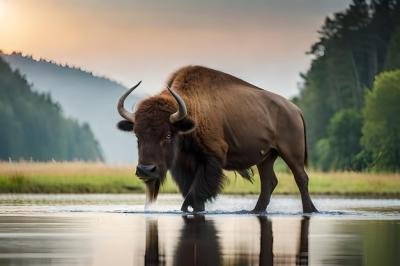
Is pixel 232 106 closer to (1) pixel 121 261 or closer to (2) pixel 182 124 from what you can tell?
(2) pixel 182 124

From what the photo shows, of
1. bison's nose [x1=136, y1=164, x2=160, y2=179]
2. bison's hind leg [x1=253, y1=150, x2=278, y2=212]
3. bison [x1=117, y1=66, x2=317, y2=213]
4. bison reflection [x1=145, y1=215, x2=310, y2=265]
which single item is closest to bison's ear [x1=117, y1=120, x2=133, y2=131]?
bison [x1=117, y1=66, x2=317, y2=213]

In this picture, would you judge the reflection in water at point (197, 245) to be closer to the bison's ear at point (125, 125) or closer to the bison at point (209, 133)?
the bison at point (209, 133)

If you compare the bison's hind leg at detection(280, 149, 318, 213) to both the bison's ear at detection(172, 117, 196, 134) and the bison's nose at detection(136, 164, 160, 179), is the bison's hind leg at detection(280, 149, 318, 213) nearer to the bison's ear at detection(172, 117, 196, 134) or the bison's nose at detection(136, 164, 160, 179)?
the bison's ear at detection(172, 117, 196, 134)

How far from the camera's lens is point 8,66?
148125 millimetres

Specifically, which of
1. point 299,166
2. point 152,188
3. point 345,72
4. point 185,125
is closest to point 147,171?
point 152,188

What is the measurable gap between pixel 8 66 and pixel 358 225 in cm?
13154

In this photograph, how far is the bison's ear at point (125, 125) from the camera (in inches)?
864

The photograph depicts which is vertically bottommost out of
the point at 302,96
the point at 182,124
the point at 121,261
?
the point at 121,261

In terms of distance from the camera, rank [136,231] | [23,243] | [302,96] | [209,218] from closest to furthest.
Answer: [23,243], [136,231], [209,218], [302,96]

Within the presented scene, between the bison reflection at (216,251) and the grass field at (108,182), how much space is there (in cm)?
1854

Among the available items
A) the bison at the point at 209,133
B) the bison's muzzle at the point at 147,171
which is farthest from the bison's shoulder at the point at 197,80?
the bison's muzzle at the point at 147,171

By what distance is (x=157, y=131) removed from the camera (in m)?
21.1

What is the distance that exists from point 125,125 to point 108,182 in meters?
16.4

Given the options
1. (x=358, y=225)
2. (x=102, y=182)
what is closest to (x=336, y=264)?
(x=358, y=225)
